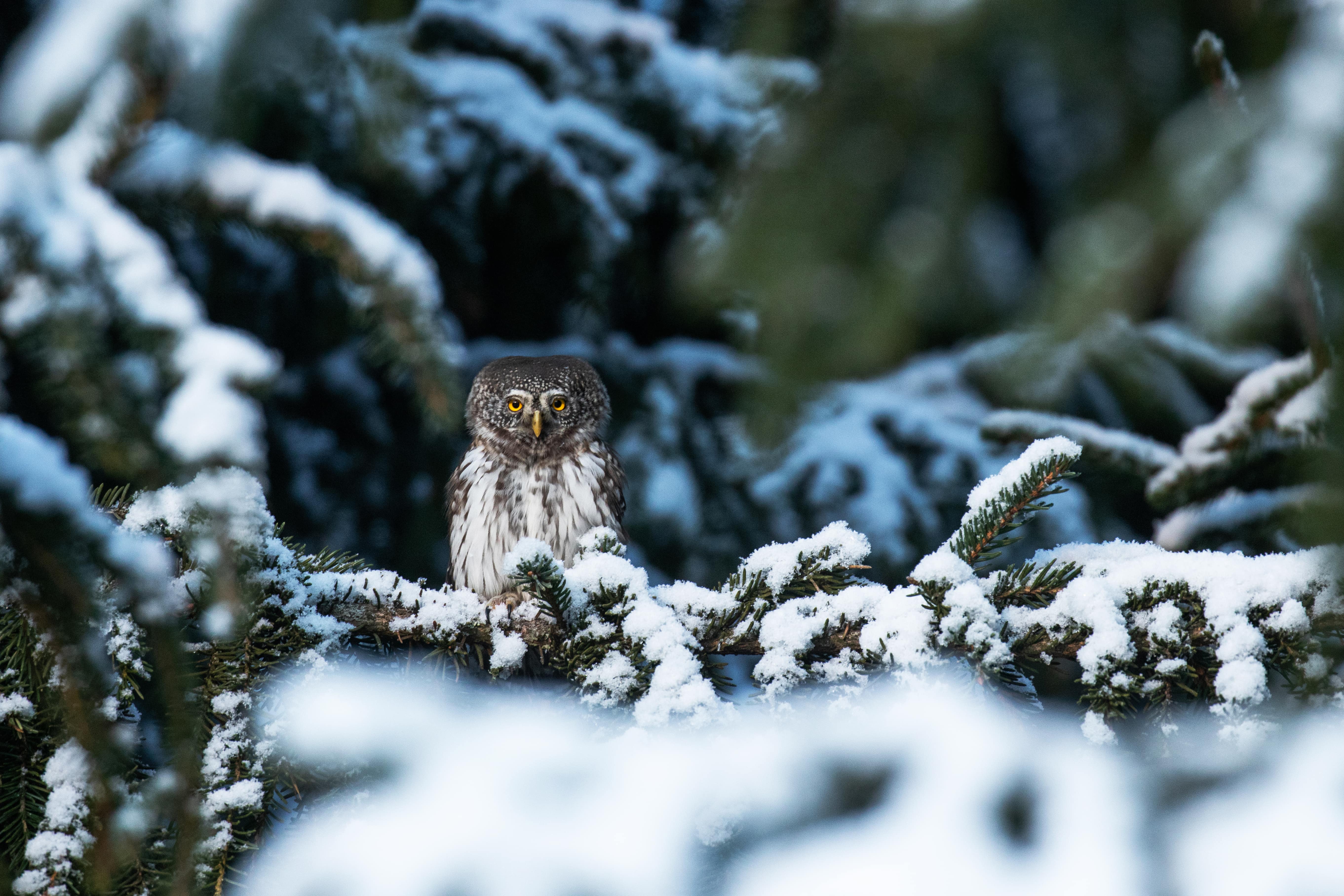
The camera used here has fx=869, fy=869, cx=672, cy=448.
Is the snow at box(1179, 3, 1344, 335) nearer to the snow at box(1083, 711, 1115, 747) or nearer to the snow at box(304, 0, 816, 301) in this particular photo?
the snow at box(1083, 711, 1115, 747)

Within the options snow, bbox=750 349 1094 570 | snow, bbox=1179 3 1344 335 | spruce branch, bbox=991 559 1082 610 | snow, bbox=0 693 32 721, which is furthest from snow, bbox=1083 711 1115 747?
snow, bbox=750 349 1094 570

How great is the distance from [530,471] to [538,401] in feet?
0.82

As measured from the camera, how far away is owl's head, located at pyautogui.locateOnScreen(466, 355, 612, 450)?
3010 mm

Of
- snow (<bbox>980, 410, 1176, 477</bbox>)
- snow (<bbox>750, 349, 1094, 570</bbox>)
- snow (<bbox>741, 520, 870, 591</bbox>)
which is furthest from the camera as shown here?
snow (<bbox>750, 349, 1094, 570</bbox>)

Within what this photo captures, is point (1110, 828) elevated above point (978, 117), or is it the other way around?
point (978, 117)

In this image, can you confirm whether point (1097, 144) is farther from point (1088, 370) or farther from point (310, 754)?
point (1088, 370)

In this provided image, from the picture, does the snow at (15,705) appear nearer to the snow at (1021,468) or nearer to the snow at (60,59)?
the snow at (60,59)

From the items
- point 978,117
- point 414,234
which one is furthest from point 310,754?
point 414,234

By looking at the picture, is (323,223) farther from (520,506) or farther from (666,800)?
(520,506)

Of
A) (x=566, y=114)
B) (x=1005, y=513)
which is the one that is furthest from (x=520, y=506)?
(x=1005, y=513)

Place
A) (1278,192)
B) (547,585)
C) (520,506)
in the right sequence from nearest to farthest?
1. (1278,192)
2. (547,585)
3. (520,506)

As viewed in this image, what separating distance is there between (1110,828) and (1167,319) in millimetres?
2782

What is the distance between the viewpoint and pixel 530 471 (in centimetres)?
306

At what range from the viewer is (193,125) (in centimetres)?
119
